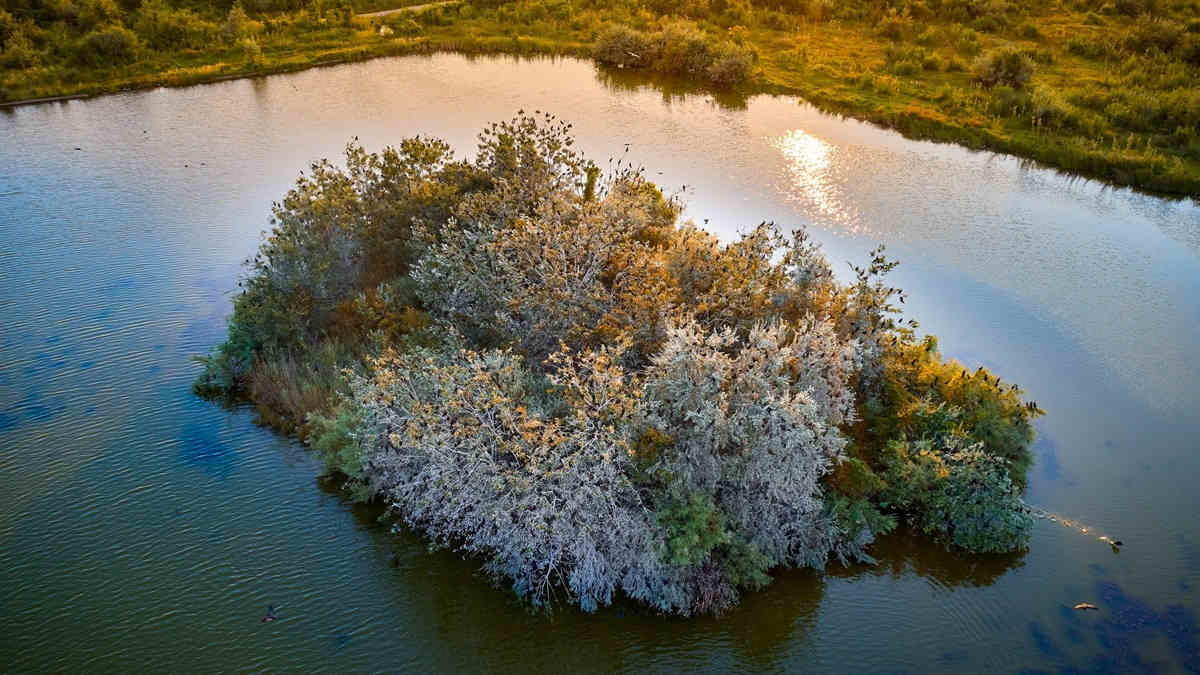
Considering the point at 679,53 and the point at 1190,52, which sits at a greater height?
the point at 1190,52

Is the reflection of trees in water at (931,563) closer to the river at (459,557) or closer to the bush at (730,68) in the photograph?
the river at (459,557)

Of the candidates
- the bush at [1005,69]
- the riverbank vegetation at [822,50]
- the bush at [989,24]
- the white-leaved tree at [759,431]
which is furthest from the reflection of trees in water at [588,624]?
the bush at [989,24]

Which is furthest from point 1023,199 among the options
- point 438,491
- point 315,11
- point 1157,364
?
point 315,11

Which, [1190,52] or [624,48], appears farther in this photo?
[624,48]

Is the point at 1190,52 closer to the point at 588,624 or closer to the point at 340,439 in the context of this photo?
the point at 588,624

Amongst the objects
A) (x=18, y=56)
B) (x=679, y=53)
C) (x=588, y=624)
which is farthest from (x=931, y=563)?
(x=18, y=56)

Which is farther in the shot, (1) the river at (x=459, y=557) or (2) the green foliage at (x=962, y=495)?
(2) the green foliage at (x=962, y=495)
